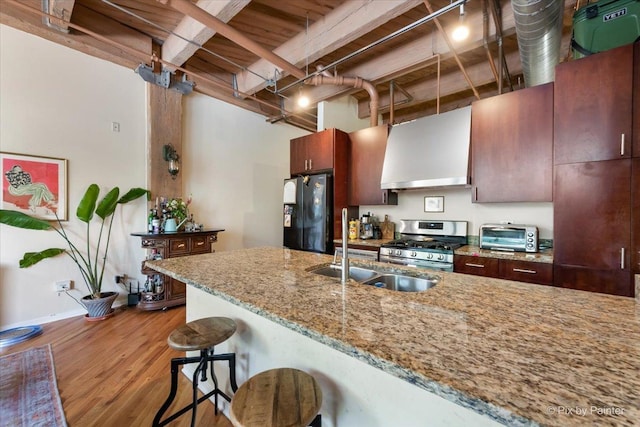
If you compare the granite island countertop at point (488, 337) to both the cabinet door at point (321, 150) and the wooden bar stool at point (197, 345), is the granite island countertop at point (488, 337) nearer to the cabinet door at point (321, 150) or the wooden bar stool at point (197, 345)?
the wooden bar stool at point (197, 345)

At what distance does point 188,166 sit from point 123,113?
0.99m

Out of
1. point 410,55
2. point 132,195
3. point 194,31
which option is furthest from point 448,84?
point 132,195

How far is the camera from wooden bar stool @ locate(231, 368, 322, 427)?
869 millimetres

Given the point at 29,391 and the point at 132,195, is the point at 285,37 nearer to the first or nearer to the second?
the point at 132,195

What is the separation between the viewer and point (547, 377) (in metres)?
0.58

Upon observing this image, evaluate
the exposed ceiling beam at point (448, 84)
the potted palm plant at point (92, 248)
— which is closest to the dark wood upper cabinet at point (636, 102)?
the exposed ceiling beam at point (448, 84)

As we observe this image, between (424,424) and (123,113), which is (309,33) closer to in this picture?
(123,113)

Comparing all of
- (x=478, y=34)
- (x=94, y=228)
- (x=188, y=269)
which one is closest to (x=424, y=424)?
(x=188, y=269)

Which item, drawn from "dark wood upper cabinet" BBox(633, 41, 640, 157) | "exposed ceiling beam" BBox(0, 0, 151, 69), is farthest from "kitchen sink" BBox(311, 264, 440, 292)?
"exposed ceiling beam" BBox(0, 0, 151, 69)

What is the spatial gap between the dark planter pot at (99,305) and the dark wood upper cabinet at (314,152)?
9.41 ft

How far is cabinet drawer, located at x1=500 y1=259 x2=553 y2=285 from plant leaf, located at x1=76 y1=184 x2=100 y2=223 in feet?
13.9

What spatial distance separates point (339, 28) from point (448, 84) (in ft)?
6.59

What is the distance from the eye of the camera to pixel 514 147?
2514 mm

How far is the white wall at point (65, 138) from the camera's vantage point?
2723mm
